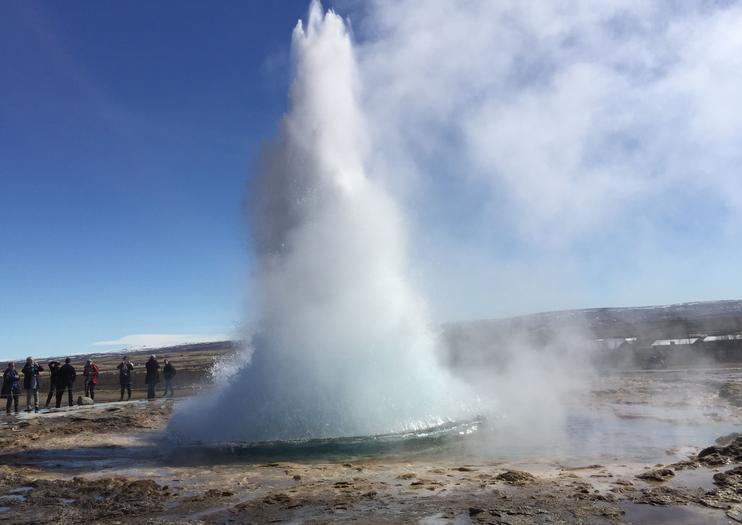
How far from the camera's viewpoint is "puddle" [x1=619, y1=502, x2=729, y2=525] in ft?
13.8

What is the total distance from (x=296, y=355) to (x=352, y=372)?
1086 millimetres

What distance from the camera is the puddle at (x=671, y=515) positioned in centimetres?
421

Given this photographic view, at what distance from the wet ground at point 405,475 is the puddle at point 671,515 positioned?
1 cm

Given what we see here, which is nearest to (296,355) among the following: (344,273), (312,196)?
(344,273)

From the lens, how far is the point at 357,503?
5.15 metres

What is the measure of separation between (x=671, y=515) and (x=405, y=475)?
2.78 meters

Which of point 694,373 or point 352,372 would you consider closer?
point 352,372

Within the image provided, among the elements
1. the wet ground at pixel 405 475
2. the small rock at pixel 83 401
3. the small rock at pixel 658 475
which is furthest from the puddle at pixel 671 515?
the small rock at pixel 83 401

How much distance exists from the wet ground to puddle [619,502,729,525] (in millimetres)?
14

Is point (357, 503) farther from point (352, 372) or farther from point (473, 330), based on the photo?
point (473, 330)

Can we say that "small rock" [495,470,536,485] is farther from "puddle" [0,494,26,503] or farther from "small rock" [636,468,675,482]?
"puddle" [0,494,26,503]

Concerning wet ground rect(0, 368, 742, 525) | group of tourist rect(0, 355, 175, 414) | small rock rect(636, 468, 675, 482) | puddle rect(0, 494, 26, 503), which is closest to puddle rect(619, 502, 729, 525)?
wet ground rect(0, 368, 742, 525)

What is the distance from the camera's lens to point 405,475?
627 cm

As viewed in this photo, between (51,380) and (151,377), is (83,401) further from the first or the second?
(151,377)
